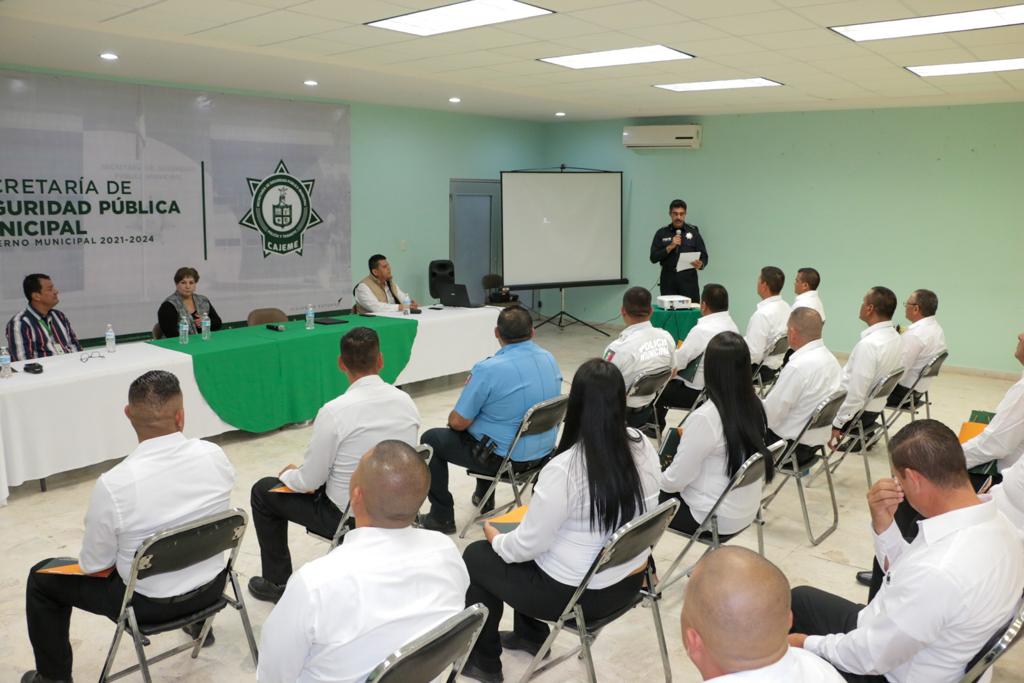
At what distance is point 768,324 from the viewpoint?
6.06 m

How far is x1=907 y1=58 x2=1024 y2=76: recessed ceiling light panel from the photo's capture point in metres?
5.97

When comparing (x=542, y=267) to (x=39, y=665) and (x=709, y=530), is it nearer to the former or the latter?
(x=709, y=530)

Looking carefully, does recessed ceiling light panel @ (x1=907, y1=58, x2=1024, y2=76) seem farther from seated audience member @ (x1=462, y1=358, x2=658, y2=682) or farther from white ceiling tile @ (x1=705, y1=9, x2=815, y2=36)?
seated audience member @ (x1=462, y1=358, x2=658, y2=682)

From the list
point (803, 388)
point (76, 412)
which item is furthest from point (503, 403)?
point (76, 412)

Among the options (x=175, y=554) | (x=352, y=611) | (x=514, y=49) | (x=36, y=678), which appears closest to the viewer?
(x=352, y=611)

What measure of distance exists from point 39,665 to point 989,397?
25.6 feet

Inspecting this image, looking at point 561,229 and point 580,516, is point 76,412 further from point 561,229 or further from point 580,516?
point 561,229

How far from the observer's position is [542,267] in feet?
34.5

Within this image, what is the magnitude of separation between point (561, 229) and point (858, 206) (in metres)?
3.57

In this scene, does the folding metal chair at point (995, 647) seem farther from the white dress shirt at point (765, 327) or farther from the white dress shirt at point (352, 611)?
the white dress shirt at point (765, 327)

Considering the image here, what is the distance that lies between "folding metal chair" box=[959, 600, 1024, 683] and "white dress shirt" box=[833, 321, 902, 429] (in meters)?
2.80

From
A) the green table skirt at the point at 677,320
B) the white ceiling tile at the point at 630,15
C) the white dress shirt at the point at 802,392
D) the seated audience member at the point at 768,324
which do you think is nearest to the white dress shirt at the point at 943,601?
the white dress shirt at the point at 802,392

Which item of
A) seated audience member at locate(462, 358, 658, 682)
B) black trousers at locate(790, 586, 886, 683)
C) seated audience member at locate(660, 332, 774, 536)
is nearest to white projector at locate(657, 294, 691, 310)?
seated audience member at locate(660, 332, 774, 536)

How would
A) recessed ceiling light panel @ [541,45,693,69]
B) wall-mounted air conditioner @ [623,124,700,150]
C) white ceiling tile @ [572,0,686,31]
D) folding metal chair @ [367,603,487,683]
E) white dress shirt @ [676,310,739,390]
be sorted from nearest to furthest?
1. folding metal chair @ [367,603,487,683]
2. white ceiling tile @ [572,0,686,31]
3. white dress shirt @ [676,310,739,390]
4. recessed ceiling light panel @ [541,45,693,69]
5. wall-mounted air conditioner @ [623,124,700,150]
